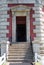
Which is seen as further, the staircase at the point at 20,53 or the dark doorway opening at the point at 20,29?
the dark doorway opening at the point at 20,29

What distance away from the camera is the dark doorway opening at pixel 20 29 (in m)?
19.1

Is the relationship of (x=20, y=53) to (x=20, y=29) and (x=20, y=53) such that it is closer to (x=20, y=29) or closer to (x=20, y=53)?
(x=20, y=53)

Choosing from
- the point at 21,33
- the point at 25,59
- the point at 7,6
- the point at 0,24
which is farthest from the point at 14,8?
the point at 25,59

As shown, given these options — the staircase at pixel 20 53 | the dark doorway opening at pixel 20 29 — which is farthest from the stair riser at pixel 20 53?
the dark doorway opening at pixel 20 29

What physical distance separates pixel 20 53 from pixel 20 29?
522 cm

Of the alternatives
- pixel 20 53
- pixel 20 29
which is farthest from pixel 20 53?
pixel 20 29

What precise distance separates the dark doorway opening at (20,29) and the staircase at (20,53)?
2698 millimetres

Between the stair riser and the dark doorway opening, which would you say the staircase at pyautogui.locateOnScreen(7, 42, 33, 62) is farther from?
the dark doorway opening

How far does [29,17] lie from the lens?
60.1 ft

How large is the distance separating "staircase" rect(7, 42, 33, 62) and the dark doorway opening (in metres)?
2.70

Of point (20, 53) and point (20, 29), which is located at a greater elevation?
point (20, 29)

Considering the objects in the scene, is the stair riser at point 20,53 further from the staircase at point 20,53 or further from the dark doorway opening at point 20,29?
the dark doorway opening at point 20,29

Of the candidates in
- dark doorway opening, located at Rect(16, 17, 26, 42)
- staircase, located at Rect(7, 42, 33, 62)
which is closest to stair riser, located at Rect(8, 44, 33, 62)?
staircase, located at Rect(7, 42, 33, 62)

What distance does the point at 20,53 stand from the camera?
15805 millimetres
